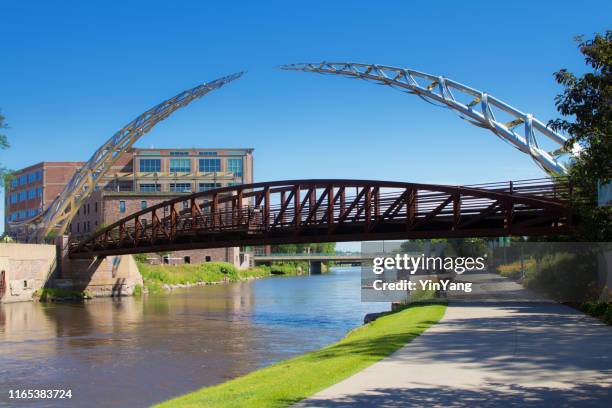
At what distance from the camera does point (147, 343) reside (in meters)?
32.9

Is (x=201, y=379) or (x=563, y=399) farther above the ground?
(x=563, y=399)

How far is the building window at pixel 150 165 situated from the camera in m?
133

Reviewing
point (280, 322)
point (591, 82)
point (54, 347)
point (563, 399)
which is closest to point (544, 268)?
point (280, 322)

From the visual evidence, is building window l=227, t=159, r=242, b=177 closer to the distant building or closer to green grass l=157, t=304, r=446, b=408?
the distant building

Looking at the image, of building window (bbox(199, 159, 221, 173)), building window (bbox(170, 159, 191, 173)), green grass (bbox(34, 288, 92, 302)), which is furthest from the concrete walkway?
building window (bbox(170, 159, 191, 173))

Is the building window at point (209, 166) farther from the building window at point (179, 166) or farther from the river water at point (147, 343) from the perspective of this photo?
the river water at point (147, 343)

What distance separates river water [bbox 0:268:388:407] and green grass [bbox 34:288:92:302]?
534cm

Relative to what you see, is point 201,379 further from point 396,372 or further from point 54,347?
point 54,347

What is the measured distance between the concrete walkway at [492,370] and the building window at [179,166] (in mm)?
112292

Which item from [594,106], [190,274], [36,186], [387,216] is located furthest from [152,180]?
[594,106]

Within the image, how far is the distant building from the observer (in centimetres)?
12081

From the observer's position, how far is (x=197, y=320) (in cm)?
4469

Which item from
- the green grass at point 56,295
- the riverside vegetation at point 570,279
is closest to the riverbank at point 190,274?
the green grass at point 56,295

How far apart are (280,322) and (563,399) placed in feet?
104
